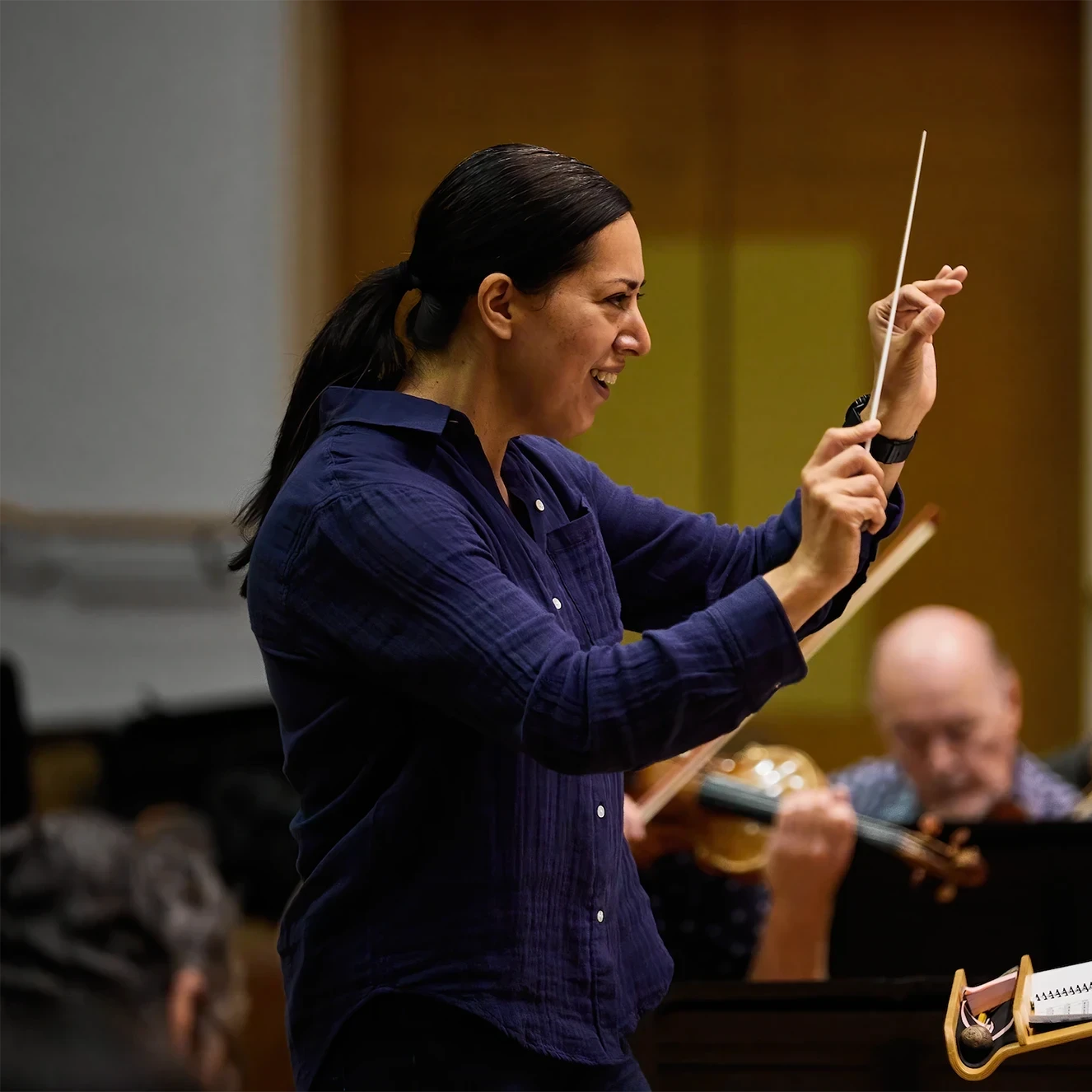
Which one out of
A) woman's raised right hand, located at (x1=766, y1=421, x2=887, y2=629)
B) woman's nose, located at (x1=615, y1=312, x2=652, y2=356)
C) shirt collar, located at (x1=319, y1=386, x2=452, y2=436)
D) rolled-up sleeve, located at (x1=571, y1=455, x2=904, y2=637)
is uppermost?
woman's nose, located at (x1=615, y1=312, x2=652, y2=356)

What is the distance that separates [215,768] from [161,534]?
863mm

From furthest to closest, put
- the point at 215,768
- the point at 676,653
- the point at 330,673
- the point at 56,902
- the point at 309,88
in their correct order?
the point at 309,88, the point at 215,768, the point at 330,673, the point at 676,653, the point at 56,902

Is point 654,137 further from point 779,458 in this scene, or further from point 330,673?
point 330,673

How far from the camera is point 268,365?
4070mm

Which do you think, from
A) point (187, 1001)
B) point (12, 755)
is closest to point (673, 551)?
point (187, 1001)

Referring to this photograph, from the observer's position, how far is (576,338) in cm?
130

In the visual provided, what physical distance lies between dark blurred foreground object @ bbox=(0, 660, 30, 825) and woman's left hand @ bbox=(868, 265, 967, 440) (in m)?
A: 2.02

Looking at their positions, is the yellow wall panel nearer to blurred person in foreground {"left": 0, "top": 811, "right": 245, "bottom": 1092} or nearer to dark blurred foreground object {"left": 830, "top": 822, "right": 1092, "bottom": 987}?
dark blurred foreground object {"left": 830, "top": 822, "right": 1092, "bottom": 987}

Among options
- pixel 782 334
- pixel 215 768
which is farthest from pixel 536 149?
pixel 782 334

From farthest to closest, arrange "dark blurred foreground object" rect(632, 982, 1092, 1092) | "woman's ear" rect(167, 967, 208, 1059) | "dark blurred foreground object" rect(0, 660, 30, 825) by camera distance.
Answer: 1. "dark blurred foreground object" rect(0, 660, 30, 825)
2. "dark blurred foreground object" rect(632, 982, 1092, 1092)
3. "woman's ear" rect(167, 967, 208, 1059)

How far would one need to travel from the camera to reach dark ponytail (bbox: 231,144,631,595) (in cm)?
129

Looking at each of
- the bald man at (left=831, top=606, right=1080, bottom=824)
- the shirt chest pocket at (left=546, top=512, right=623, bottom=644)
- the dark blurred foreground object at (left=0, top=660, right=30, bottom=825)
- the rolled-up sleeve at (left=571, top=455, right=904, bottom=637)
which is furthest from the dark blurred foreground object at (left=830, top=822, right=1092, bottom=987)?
the dark blurred foreground object at (left=0, top=660, right=30, bottom=825)

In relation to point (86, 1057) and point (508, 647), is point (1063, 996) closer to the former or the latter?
point (508, 647)

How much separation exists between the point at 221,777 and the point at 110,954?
259 cm
